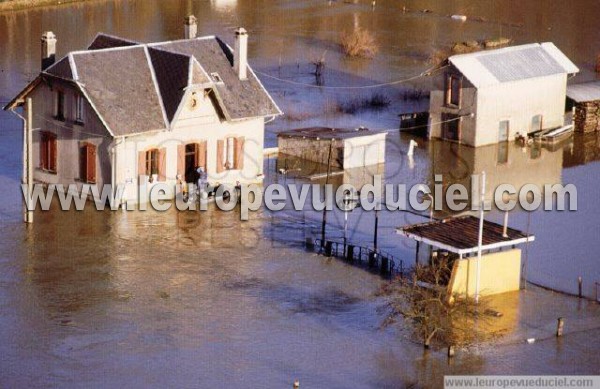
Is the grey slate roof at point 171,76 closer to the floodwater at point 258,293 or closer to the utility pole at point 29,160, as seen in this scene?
the floodwater at point 258,293

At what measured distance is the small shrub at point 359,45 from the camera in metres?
83.6

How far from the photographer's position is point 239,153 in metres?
55.4

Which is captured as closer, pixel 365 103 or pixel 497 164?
pixel 497 164

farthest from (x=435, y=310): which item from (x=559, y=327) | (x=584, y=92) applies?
(x=584, y=92)

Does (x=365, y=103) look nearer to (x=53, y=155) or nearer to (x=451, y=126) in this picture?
(x=451, y=126)

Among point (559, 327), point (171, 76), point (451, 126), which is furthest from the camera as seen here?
point (451, 126)

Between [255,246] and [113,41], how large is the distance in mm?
12835

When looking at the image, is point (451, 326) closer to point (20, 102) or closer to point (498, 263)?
point (498, 263)

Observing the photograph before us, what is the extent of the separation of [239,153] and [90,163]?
20.3ft

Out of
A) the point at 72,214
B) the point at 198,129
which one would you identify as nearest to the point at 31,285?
the point at 72,214

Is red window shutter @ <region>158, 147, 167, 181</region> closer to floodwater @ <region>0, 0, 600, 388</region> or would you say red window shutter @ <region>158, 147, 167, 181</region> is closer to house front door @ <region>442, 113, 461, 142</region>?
floodwater @ <region>0, 0, 600, 388</region>

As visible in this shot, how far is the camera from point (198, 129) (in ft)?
176

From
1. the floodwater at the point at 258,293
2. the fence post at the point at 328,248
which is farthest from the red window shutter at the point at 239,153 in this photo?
the fence post at the point at 328,248

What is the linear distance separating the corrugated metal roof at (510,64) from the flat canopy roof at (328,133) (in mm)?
5733
